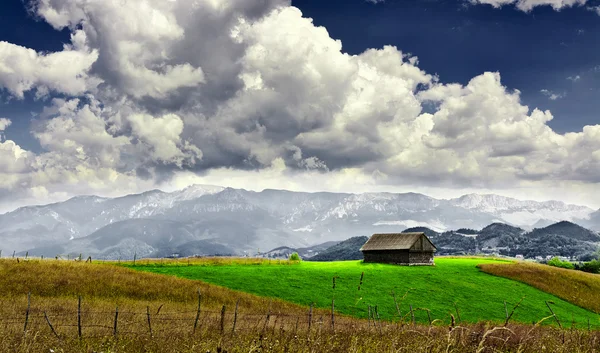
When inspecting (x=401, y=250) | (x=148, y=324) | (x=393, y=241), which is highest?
(x=393, y=241)

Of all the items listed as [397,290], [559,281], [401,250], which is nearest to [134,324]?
[397,290]

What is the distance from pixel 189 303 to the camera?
48250 millimetres

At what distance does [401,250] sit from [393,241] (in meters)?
3.63

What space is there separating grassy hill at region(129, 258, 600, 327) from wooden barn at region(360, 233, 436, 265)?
13.0 m

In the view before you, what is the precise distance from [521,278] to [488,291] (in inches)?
775

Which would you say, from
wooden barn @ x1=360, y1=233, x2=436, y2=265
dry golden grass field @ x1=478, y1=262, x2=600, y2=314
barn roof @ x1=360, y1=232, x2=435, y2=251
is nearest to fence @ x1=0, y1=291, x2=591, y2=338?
dry golden grass field @ x1=478, y1=262, x2=600, y2=314

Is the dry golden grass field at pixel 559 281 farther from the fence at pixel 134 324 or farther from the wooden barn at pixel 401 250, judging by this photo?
the fence at pixel 134 324

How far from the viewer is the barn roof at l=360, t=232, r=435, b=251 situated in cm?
9838

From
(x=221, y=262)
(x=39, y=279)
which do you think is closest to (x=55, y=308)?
(x=39, y=279)

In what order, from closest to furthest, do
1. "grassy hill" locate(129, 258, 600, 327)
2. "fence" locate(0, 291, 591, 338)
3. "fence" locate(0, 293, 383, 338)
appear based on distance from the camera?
"fence" locate(0, 291, 591, 338) < "fence" locate(0, 293, 383, 338) < "grassy hill" locate(129, 258, 600, 327)

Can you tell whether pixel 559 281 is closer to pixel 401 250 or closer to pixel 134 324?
pixel 401 250

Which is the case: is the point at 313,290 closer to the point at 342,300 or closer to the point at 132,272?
the point at 342,300

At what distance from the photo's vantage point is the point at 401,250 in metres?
98.9

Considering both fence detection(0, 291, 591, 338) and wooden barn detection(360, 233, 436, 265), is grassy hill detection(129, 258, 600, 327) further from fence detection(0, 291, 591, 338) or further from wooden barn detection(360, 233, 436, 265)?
fence detection(0, 291, 591, 338)
